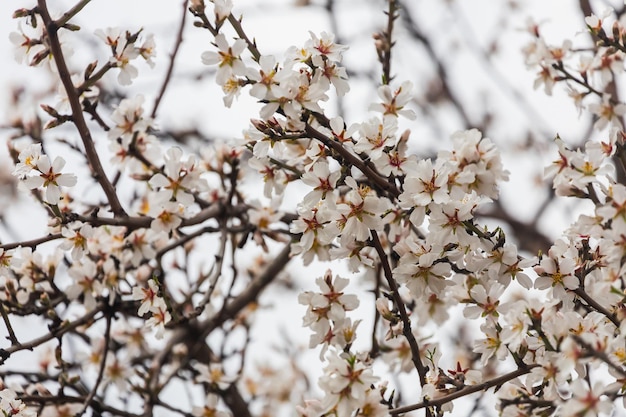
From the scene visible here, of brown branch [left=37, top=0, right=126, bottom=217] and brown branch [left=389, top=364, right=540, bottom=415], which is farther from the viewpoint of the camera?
brown branch [left=37, top=0, right=126, bottom=217]

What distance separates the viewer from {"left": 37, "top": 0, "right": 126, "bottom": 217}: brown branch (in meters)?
1.75

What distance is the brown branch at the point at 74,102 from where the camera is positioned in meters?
1.75

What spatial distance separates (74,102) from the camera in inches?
71.3

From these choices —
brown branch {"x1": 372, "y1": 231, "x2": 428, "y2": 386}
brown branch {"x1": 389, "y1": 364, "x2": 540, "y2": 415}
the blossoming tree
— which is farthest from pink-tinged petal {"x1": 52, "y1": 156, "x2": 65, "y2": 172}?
brown branch {"x1": 389, "y1": 364, "x2": 540, "y2": 415}

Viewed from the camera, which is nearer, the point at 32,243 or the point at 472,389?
the point at 472,389

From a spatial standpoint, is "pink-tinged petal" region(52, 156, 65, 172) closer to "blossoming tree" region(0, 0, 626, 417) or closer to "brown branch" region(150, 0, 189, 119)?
"blossoming tree" region(0, 0, 626, 417)

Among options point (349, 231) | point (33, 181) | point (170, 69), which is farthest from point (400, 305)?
point (170, 69)

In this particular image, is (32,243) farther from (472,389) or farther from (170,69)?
(472,389)

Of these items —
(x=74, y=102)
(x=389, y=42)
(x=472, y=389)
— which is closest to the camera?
→ (x=472, y=389)

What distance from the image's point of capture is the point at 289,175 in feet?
6.04

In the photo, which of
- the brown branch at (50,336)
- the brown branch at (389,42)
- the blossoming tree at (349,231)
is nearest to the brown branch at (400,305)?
the blossoming tree at (349,231)

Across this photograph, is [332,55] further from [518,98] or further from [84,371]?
[518,98]

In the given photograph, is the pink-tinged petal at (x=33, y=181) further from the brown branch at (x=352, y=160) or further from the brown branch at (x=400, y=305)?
the brown branch at (x=400, y=305)

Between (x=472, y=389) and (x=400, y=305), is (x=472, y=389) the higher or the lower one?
the lower one
